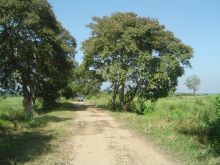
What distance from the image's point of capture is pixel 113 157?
13938 mm

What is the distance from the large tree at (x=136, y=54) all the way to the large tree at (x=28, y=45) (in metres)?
4.25

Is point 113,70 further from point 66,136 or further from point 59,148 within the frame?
point 59,148

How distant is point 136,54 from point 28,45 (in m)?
10.1

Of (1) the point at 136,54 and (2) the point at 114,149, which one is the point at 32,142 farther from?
(1) the point at 136,54

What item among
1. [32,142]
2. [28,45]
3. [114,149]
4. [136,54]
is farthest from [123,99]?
[114,149]

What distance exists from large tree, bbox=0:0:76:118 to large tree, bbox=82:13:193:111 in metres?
4.25

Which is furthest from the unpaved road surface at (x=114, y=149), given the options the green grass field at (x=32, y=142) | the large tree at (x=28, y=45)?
the large tree at (x=28, y=45)

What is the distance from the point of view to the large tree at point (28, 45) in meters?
34.0

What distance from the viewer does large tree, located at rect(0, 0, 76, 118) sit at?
34.0 meters

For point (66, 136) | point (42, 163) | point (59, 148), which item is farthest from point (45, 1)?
point (42, 163)

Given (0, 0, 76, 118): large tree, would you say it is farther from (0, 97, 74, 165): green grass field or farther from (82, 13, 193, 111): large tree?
(0, 97, 74, 165): green grass field

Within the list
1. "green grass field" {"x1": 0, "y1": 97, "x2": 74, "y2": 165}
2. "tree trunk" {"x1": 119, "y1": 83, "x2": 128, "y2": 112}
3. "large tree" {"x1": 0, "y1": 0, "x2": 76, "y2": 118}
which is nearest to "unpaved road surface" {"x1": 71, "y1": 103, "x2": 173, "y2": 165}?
"green grass field" {"x1": 0, "y1": 97, "x2": 74, "y2": 165}

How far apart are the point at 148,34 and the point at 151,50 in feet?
6.71

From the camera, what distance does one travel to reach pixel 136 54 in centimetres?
3703
